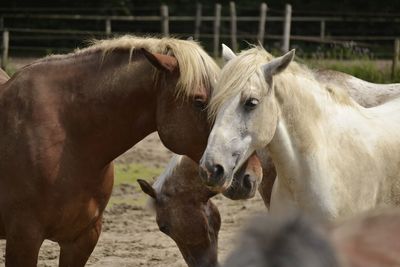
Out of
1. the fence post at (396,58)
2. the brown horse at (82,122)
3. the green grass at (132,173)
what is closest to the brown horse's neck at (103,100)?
the brown horse at (82,122)

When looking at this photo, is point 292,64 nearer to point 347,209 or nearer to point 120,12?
point 347,209

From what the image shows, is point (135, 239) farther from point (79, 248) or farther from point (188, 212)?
point (79, 248)

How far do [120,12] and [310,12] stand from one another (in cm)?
578

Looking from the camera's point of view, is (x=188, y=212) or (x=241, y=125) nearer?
(x=241, y=125)

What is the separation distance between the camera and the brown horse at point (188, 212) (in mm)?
4797

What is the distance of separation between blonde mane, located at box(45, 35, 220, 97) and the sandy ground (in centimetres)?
125

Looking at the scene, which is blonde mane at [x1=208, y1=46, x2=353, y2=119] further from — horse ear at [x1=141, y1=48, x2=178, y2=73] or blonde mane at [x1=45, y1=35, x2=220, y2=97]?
horse ear at [x1=141, y1=48, x2=178, y2=73]

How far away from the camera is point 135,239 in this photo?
666cm

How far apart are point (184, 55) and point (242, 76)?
311 mm

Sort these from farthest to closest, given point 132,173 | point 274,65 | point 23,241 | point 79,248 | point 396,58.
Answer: point 396,58 → point 132,173 → point 79,248 → point 23,241 → point 274,65

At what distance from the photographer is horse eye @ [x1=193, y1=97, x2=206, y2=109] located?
152 inches

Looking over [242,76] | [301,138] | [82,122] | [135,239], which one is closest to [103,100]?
[82,122]

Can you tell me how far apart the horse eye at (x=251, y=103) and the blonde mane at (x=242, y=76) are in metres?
0.06

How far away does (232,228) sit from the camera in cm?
684
